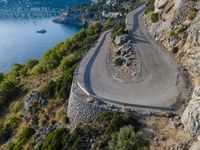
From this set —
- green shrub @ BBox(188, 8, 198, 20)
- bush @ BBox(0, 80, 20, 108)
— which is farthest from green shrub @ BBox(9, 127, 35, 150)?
green shrub @ BBox(188, 8, 198, 20)

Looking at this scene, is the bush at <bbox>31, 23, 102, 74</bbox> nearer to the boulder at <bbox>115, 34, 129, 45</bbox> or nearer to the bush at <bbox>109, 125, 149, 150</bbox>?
the boulder at <bbox>115, 34, 129, 45</bbox>

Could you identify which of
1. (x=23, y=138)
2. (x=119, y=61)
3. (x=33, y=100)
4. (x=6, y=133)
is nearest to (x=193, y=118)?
(x=119, y=61)

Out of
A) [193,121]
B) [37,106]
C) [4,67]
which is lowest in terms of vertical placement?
[4,67]

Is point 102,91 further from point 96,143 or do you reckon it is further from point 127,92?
point 96,143

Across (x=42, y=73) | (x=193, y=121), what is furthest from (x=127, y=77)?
(x=42, y=73)

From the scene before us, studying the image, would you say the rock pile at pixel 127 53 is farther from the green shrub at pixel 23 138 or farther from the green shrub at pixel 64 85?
the green shrub at pixel 23 138

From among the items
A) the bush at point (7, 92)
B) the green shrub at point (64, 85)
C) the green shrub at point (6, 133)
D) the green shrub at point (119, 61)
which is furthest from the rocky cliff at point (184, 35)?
the bush at point (7, 92)

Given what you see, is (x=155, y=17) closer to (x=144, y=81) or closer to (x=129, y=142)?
(x=144, y=81)
